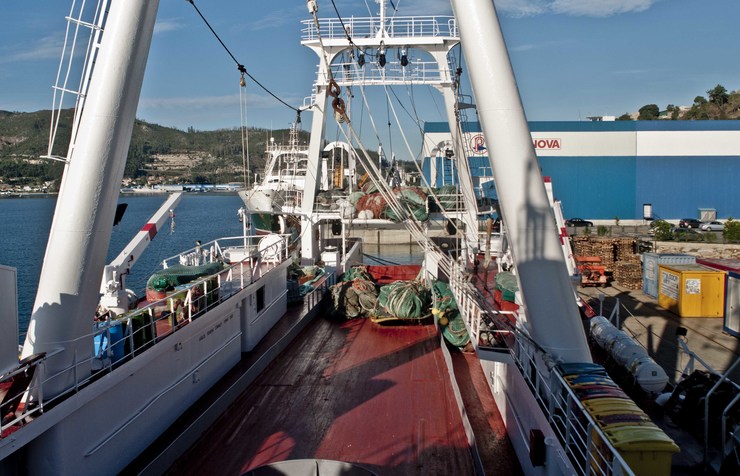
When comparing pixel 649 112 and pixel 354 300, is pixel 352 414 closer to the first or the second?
pixel 354 300

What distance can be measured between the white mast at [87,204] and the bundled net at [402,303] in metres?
9.27

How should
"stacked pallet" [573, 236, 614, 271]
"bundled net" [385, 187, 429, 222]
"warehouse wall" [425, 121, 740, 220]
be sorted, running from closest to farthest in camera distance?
"bundled net" [385, 187, 429, 222] → "stacked pallet" [573, 236, 614, 271] → "warehouse wall" [425, 121, 740, 220]

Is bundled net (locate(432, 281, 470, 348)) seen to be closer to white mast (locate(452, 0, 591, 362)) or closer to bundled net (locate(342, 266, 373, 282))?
bundled net (locate(342, 266, 373, 282))

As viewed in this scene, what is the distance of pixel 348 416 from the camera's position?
9102 millimetres

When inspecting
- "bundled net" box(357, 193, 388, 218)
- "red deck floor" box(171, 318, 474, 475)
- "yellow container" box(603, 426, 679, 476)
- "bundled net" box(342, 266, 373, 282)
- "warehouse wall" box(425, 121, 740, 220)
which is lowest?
"red deck floor" box(171, 318, 474, 475)

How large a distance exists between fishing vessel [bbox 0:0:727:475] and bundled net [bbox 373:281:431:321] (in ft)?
8.10

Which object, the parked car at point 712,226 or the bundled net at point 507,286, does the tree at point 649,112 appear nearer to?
the parked car at point 712,226

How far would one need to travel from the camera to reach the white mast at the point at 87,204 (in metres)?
6.06

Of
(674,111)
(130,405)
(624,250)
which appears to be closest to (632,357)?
(130,405)

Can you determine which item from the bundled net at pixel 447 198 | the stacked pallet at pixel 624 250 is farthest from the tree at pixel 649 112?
the bundled net at pixel 447 198

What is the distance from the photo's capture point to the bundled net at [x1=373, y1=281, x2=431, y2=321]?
1480cm

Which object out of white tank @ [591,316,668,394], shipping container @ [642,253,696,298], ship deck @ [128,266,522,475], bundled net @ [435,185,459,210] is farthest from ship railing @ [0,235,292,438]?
shipping container @ [642,253,696,298]

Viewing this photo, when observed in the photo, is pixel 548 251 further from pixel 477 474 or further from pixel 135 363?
pixel 135 363

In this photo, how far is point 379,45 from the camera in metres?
18.9
